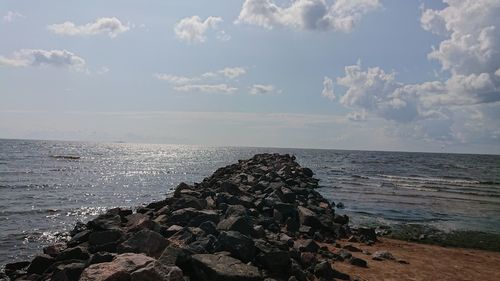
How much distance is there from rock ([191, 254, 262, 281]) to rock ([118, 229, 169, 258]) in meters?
1.15

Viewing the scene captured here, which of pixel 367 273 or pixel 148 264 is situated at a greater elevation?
pixel 148 264

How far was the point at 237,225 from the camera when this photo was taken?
33.3 feet

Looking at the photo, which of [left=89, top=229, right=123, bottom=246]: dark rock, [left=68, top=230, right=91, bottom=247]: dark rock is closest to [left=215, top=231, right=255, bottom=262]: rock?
[left=89, top=229, right=123, bottom=246]: dark rock

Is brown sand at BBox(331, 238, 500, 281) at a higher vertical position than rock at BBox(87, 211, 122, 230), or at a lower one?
lower

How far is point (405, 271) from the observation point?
1039 centimetres

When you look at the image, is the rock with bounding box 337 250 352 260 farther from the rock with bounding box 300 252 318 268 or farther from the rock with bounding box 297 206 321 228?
the rock with bounding box 297 206 321 228

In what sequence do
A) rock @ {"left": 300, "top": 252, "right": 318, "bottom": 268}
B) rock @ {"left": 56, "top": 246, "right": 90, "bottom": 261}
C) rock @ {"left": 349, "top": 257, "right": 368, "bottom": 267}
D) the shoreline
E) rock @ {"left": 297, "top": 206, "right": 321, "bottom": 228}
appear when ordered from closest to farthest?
the shoreline → rock @ {"left": 56, "top": 246, "right": 90, "bottom": 261} → rock @ {"left": 300, "top": 252, "right": 318, "bottom": 268} → rock @ {"left": 349, "top": 257, "right": 368, "bottom": 267} → rock @ {"left": 297, "top": 206, "right": 321, "bottom": 228}

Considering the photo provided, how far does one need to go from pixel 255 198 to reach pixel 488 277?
9014 millimetres

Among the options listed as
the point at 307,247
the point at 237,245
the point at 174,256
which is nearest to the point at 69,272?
the point at 174,256

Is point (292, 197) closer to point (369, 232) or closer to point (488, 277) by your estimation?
point (369, 232)

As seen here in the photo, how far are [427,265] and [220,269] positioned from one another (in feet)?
21.3

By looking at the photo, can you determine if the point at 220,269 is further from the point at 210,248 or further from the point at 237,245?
the point at 210,248

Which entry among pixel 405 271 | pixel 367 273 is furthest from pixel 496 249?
pixel 367 273

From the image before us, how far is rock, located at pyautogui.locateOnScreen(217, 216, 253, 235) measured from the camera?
33.0ft
